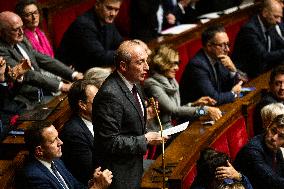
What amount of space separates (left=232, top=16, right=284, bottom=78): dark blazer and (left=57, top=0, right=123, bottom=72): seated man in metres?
0.72

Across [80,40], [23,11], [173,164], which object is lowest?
[173,164]

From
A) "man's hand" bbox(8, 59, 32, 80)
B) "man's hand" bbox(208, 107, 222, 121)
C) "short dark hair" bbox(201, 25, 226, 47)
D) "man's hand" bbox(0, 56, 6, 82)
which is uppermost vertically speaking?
"man's hand" bbox(0, 56, 6, 82)

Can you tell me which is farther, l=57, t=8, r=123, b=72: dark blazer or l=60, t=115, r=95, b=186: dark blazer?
l=57, t=8, r=123, b=72: dark blazer

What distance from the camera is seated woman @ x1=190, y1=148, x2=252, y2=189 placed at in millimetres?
1757

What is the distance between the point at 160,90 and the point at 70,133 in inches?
21.6

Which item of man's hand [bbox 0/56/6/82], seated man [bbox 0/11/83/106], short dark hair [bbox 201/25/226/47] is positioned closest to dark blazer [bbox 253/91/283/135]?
short dark hair [bbox 201/25/226/47]

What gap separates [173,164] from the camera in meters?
1.90

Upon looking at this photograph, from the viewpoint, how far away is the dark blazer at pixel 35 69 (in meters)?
2.30

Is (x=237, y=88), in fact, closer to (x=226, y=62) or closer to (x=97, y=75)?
(x=226, y=62)

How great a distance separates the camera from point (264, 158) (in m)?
2.12

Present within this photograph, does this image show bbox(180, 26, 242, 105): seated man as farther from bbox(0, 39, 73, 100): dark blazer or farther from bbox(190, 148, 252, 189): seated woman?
bbox(190, 148, 252, 189): seated woman

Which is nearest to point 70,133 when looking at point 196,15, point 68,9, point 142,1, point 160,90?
point 160,90

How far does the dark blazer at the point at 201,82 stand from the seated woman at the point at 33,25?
58 centimetres

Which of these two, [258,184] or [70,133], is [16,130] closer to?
[70,133]
